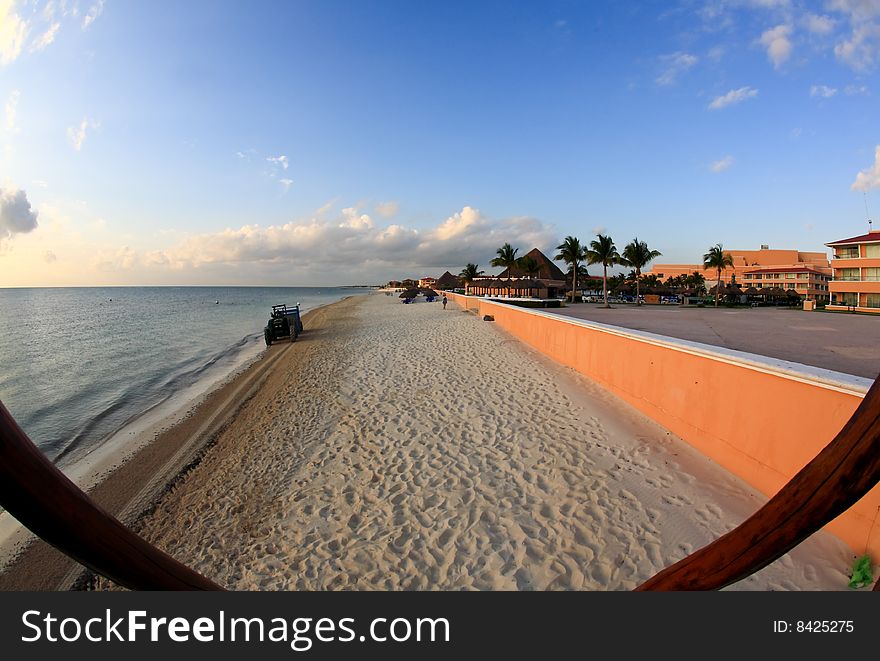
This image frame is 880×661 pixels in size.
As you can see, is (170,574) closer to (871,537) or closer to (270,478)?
(871,537)

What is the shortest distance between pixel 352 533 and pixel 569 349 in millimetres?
7203

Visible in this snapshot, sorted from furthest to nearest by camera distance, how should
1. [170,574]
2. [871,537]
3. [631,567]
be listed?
[631,567] < [871,537] < [170,574]

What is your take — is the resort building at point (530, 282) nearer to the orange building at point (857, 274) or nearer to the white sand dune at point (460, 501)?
the orange building at point (857, 274)

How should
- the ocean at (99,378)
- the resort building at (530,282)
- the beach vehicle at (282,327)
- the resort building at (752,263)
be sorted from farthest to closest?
the resort building at (752,263) → the resort building at (530,282) → the beach vehicle at (282,327) → the ocean at (99,378)

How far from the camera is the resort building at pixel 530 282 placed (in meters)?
36.2

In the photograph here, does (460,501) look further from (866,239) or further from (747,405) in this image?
(866,239)

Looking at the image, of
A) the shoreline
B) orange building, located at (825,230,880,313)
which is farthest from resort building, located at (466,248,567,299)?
the shoreline

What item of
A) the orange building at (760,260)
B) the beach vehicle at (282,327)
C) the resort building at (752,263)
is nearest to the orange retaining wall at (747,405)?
the beach vehicle at (282,327)

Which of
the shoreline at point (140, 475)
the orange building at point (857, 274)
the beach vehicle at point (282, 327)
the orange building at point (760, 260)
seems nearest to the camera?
the shoreline at point (140, 475)

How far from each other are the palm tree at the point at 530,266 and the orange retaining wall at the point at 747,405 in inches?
1347

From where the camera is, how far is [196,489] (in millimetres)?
Answer: 5102

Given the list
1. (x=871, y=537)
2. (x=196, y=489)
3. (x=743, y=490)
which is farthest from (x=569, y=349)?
(x=196, y=489)

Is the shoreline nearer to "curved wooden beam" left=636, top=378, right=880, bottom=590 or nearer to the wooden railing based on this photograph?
the wooden railing

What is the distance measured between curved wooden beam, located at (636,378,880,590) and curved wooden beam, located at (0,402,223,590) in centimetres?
109
